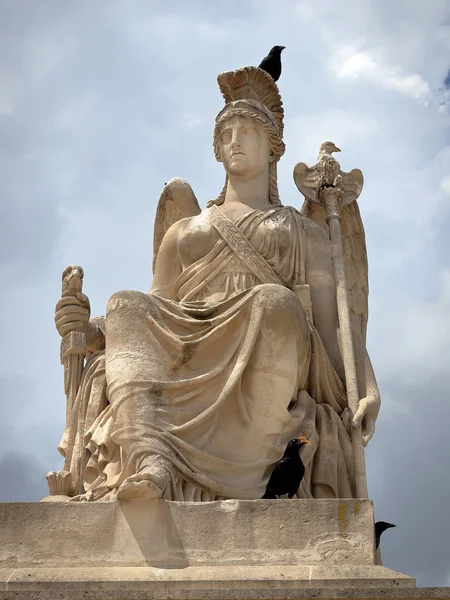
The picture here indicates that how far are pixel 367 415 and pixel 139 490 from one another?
2344 millimetres

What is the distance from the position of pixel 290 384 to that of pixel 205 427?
0.72m

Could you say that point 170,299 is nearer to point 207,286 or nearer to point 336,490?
point 207,286

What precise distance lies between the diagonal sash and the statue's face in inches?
25.1

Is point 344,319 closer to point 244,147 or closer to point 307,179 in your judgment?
point 307,179

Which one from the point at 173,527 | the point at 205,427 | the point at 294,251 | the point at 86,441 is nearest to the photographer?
the point at 173,527

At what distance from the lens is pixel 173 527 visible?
9055mm

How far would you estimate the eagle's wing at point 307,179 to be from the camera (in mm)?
12148

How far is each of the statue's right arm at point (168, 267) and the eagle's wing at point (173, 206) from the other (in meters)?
0.58

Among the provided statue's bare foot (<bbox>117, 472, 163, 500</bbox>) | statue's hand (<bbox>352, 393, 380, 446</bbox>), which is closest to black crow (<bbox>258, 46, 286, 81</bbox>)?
statue's hand (<bbox>352, 393, 380, 446</bbox>)

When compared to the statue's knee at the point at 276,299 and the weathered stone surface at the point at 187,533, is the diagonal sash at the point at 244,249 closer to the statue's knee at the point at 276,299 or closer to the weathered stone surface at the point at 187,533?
the statue's knee at the point at 276,299

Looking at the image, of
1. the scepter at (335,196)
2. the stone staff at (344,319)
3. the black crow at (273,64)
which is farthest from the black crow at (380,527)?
the black crow at (273,64)

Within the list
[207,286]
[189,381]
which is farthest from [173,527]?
[207,286]

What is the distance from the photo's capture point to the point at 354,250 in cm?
1232

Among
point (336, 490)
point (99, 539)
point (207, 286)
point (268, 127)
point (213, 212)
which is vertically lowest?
point (99, 539)
